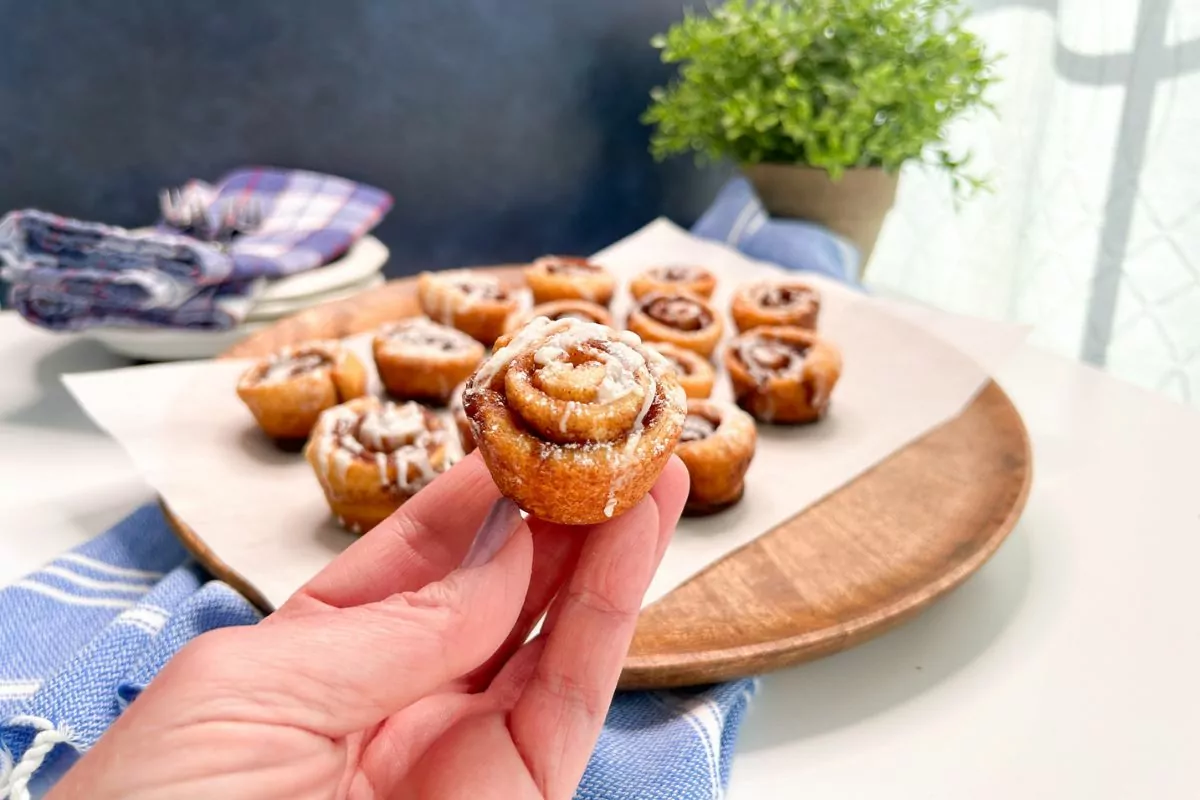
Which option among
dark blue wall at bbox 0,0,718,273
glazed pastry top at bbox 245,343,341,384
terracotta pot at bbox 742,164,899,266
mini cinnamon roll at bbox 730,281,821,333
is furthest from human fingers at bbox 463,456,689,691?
dark blue wall at bbox 0,0,718,273

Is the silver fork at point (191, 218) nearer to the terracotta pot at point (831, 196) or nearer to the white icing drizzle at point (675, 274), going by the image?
the white icing drizzle at point (675, 274)

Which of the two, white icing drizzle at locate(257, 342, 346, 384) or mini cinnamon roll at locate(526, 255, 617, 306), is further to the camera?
mini cinnamon roll at locate(526, 255, 617, 306)

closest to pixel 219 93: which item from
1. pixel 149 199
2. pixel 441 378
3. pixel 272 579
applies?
pixel 149 199

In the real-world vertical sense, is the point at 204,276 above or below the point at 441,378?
above

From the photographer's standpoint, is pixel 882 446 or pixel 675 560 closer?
pixel 675 560

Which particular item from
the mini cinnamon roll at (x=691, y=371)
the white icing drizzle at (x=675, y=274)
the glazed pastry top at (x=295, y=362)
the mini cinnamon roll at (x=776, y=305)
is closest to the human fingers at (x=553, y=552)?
the mini cinnamon roll at (x=691, y=371)

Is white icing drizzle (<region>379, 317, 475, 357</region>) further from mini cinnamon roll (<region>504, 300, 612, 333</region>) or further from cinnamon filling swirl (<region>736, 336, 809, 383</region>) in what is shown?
cinnamon filling swirl (<region>736, 336, 809, 383</region>)

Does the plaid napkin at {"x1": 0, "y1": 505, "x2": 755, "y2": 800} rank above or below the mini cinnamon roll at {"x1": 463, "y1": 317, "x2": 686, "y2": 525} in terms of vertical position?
below

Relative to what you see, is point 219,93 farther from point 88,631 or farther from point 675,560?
point 675,560
